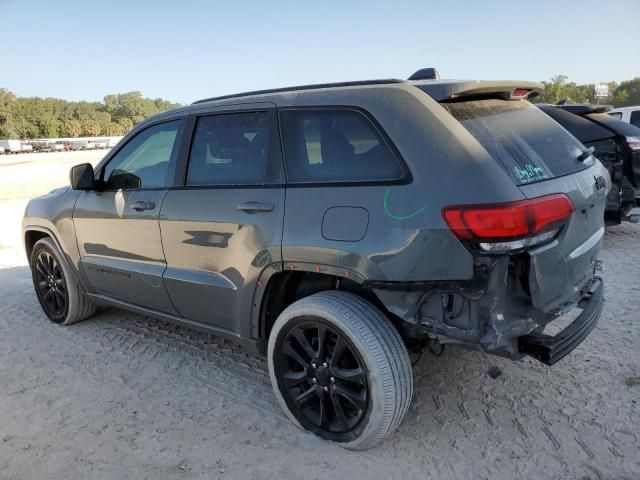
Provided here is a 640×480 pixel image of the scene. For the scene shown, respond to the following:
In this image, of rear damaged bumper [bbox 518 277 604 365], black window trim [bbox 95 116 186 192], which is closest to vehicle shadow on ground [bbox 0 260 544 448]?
rear damaged bumper [bbox 518 277 604 365]

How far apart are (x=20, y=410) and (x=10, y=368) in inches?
28.6

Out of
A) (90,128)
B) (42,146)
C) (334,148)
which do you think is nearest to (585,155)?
(334,148)

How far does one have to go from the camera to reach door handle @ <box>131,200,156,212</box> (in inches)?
135

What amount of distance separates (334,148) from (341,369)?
1.15 m

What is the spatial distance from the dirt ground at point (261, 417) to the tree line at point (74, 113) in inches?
2665

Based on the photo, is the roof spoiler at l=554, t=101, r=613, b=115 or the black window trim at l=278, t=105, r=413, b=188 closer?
the black window trim at l=278, t=105, r=413, b=188

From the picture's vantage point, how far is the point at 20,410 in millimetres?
3166

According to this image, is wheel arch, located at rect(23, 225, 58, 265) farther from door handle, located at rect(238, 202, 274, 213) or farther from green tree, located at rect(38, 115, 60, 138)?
green tree, located at rect(38, 115, 60, 138)

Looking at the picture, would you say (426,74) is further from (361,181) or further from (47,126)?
(47,126)

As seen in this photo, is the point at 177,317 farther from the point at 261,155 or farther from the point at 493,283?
the point at 493,283

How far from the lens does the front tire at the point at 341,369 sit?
247 cm

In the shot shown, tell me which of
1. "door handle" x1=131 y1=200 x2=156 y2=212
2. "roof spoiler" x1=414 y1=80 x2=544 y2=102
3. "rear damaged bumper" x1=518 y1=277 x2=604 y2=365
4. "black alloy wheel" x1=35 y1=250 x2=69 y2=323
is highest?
"roof spoiler" x1=414 y1=80 x2=544 y2=102

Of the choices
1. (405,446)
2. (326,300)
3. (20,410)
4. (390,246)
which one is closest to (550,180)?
(390,246)

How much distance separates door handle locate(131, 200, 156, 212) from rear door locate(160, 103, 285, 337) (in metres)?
0.14
